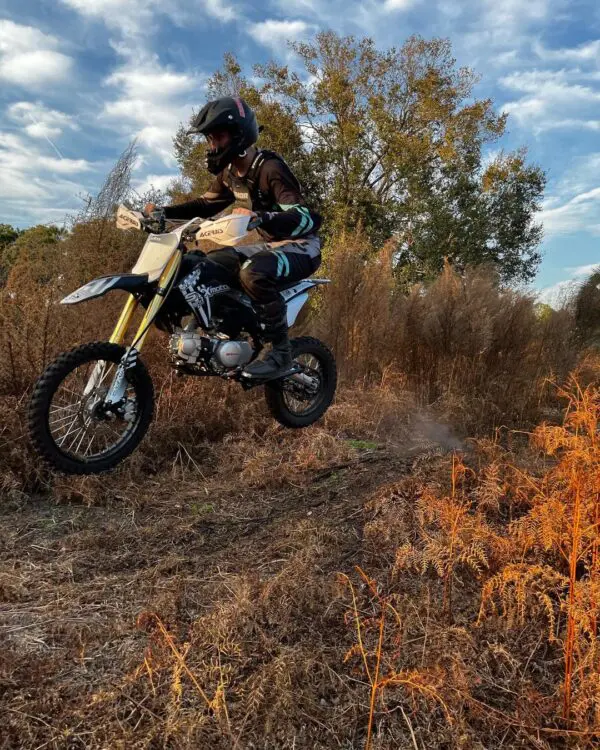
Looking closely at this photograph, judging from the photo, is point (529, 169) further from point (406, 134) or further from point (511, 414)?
point (511, 414)

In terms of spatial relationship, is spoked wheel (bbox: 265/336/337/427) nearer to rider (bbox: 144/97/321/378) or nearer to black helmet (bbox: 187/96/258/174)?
rider (bbox: 144/97/321/378)

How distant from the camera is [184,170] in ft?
63.6

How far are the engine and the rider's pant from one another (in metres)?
0.38

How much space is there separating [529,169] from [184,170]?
41.1 ft

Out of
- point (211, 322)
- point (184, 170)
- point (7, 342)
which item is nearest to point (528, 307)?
point (211, 322)

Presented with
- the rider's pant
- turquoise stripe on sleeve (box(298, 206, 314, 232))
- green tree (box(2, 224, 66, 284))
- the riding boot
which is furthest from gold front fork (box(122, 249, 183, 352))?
green tree (box(2, 224, 66, 284))

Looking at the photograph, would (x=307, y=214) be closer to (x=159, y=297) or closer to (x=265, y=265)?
(x=265, y=265)

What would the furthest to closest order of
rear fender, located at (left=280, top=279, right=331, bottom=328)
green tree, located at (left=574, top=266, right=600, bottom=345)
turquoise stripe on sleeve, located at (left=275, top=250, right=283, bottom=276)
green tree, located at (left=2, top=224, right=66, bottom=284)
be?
1. green tree, located at (left=574, top=266, right=600, bottom=345)
2. green tree, located at (left=2, top=224, right=66, bottom=284)
3. rear fender, located at (left=280, top=279, right=331, bottom=328)
4. turquoise stripe on sleeve, located at (left=275, top=250, right=283, bottom=276)

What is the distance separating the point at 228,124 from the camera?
3.27 m

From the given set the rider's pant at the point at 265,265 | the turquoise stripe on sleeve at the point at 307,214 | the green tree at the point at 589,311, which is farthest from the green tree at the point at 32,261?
the green tree at the point at 589,311

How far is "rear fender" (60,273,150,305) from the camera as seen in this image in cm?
282

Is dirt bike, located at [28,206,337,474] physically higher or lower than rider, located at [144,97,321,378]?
lower

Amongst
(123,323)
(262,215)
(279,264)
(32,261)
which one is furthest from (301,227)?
(32,261)

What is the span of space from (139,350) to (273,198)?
1369mm
